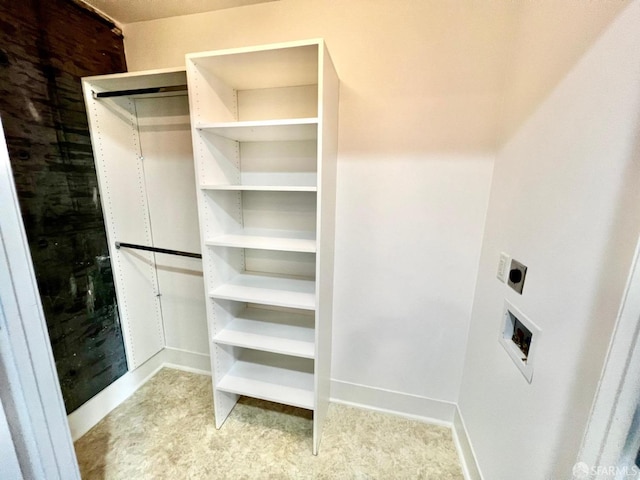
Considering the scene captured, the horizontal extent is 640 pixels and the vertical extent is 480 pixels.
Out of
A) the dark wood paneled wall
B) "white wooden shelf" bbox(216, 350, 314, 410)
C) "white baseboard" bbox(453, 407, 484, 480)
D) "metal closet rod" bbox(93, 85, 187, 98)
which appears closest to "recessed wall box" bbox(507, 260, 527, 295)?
"white baseboard" bbox(453, 407, 484, 480)

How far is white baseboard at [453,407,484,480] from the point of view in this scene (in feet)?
4.25

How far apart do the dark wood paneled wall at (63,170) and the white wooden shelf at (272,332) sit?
839 millimetres

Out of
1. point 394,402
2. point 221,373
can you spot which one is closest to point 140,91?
point 221,373

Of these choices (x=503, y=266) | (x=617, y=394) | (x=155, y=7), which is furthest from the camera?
(x=155, y=7)

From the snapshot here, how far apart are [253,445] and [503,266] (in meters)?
1.71

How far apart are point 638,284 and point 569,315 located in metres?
0.25

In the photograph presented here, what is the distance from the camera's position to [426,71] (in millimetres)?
1317

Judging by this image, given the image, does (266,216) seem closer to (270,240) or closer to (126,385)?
(270,240)

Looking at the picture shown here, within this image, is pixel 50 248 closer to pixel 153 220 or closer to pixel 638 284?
pixel 153 220

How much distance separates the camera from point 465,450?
142cm

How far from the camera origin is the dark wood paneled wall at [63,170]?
3.94 ft

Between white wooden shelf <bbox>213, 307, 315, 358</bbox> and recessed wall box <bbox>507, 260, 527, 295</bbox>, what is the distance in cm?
102

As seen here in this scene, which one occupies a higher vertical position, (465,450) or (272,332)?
(272,332)

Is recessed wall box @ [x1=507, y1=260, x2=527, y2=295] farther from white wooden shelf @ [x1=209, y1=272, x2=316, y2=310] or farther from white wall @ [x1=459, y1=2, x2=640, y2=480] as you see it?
white wooden shelf @ [x1=209, y1=272, x2=316, y2=310]
